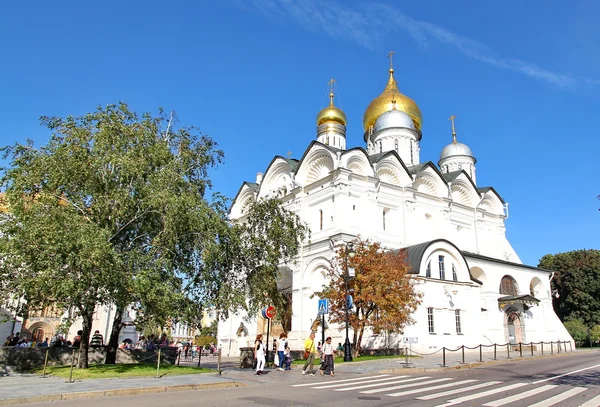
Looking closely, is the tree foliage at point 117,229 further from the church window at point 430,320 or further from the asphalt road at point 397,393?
the church window at point 430,320

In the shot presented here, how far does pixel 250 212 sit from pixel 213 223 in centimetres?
444

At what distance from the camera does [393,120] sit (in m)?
46.6

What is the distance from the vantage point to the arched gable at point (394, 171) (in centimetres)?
3753

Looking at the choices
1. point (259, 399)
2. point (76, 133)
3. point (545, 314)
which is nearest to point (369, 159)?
point (545, 314)

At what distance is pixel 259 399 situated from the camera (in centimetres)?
1046

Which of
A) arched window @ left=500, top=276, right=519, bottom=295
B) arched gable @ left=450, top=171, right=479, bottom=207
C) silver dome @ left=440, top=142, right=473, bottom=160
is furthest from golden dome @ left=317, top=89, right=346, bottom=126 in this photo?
arched window @ left=500, top=276, right=519, bottom=295

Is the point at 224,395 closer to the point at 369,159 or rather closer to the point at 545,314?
the point at 369,159

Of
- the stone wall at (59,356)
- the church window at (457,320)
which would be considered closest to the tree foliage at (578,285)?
the church window at (457,320)

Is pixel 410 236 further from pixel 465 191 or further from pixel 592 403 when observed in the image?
pixel 592 403

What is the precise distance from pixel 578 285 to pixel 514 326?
19093 millimetres

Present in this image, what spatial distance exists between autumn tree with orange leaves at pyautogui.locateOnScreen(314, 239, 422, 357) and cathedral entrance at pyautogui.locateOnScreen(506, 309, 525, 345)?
1544cm

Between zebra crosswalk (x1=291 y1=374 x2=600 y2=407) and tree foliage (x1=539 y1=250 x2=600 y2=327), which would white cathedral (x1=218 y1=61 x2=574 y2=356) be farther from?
zebra crosswalk (x1=291 y1=374 x2=600 y2=407)

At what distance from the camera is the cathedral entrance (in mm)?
36938

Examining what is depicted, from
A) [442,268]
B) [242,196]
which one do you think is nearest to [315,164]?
[242,196]
